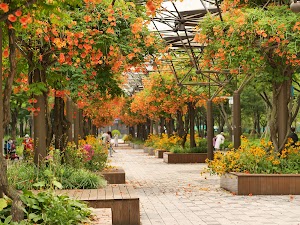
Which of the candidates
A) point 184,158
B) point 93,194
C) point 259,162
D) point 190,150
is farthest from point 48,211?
point 190,150

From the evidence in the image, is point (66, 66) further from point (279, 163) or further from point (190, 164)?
point (190, 164)

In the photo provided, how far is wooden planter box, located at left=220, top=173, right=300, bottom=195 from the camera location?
602 inches

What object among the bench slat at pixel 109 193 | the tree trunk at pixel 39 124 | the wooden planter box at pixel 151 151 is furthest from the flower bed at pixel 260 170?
the wooden planter box at pixel 151 151

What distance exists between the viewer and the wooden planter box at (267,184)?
50.1ft

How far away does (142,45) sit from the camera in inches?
587

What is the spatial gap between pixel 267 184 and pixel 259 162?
0.73 metres

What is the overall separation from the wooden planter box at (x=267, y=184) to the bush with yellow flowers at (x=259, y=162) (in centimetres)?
36

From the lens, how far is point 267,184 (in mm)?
15344

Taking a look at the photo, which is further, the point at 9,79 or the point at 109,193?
the point at 109,193

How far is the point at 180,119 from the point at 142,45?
913 inches

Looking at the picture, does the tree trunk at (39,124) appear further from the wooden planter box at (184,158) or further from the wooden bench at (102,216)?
the wooden planter box at (184,158)

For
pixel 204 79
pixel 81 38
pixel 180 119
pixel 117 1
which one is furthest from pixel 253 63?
pixel 180 119

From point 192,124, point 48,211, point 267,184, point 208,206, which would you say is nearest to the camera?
point 48,211

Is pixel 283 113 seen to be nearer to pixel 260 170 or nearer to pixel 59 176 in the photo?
pixel 260 170
